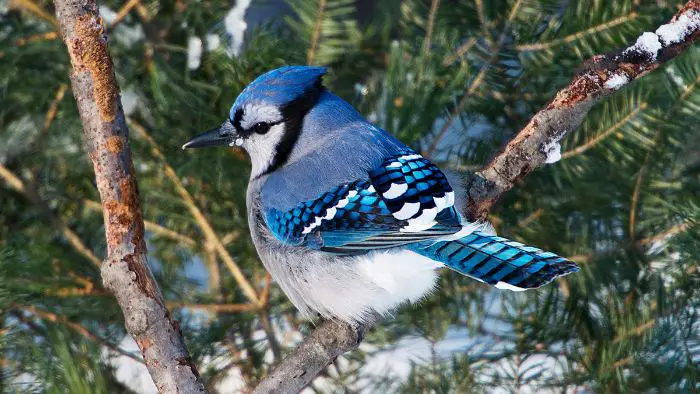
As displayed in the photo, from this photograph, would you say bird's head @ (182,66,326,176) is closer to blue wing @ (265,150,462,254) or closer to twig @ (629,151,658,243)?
blue wing @ (265,150,462,254)

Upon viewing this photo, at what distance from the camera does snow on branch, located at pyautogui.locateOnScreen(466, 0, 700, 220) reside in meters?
0.79

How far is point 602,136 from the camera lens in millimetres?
934

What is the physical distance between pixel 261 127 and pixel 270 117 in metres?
0.01

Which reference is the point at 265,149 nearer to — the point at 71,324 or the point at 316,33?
the point at 316,33

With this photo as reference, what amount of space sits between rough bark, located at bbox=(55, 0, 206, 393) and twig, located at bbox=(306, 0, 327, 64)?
1.02 ft

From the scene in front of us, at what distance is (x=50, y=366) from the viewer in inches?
33.6

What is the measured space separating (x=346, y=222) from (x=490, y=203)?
0.15 m

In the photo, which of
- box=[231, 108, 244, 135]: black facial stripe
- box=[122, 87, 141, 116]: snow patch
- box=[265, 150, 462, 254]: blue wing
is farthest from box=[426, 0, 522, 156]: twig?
box=[122, 87, 141, 116]: snow patch

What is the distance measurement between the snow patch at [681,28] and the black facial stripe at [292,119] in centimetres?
35

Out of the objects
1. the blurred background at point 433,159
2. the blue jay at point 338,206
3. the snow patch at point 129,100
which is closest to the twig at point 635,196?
the blurred background at point 433,159

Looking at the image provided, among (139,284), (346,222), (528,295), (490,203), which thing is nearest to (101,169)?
(139,284)

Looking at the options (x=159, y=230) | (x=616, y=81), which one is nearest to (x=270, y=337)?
(x=159, y=230)

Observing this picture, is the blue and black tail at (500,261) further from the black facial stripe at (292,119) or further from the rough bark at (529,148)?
the black facial stripe at (292,119)

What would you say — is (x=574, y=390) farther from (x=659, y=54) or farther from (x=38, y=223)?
(x=38, y=223)
